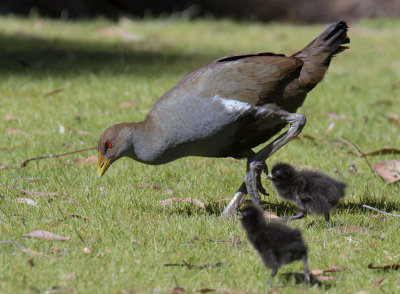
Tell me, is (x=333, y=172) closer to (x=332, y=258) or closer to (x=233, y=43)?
(x=332, y=258)

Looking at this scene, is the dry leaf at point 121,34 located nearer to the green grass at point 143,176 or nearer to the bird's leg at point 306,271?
the green grass at point 143,176

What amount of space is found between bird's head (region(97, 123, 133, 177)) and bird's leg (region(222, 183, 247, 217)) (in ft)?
2.82

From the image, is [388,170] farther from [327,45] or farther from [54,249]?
[54,249]

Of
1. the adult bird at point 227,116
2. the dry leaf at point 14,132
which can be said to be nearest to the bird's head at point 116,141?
the adult bird at point 227,116

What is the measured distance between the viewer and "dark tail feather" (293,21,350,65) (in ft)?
17.4

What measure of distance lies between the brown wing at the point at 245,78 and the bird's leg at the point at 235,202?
0.75 meters

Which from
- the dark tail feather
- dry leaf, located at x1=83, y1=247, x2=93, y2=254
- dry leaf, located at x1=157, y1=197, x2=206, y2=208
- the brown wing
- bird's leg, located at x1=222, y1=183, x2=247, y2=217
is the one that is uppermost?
the dark tail feather

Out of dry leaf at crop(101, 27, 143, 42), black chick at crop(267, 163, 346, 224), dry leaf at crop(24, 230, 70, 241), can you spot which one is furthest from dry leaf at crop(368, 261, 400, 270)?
dry leaf at crop(101, 27, 143, 42)

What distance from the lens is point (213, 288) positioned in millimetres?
3604

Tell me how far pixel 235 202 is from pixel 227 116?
0.75m

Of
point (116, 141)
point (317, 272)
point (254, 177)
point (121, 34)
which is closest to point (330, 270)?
point (317, 272)

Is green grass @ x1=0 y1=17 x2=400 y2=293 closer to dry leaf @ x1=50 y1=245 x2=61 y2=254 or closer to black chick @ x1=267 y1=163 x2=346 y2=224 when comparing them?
dry leaf @ x1=50 y1=245 x2=61 y2=254

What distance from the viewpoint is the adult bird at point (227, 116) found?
4.75 metres

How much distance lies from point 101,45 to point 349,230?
7.25 m
